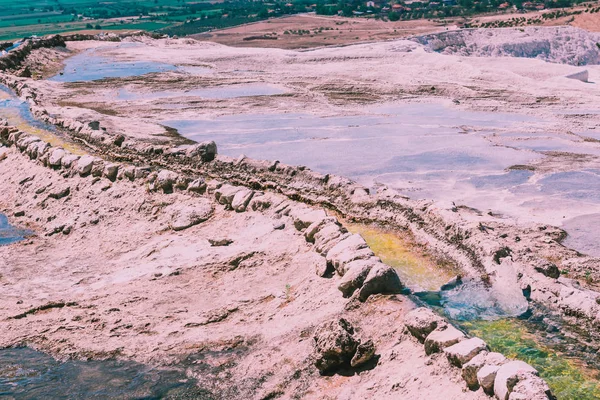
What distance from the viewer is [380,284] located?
7207mm

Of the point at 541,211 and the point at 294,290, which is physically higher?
the point at 294,290

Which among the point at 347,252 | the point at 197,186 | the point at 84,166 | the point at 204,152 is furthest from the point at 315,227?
the point at 84,166

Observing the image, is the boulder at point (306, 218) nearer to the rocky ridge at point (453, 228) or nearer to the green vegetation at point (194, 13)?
the rocky ridge at point (453, 228)

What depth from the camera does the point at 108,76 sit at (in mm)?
29984

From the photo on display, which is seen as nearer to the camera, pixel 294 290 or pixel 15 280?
pixel 294 290

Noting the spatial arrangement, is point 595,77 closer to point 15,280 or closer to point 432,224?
point 432,224

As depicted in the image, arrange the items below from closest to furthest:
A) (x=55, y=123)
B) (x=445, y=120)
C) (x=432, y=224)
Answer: (x=432, y=224), (x=55, y=123), (x=445, y=120)

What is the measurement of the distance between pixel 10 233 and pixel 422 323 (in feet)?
29.0

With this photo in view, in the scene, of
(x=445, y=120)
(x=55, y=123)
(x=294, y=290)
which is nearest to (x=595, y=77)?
(x=445, y=120)

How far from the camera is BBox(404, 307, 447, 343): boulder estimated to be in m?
6.23

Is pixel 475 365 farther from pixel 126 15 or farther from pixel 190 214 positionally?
pixel 126 15

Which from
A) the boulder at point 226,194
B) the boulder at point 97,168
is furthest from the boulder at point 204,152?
the boulder at point 226,194

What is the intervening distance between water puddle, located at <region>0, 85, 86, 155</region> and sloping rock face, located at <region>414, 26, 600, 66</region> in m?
27.2

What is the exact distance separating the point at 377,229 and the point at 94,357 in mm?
4303
